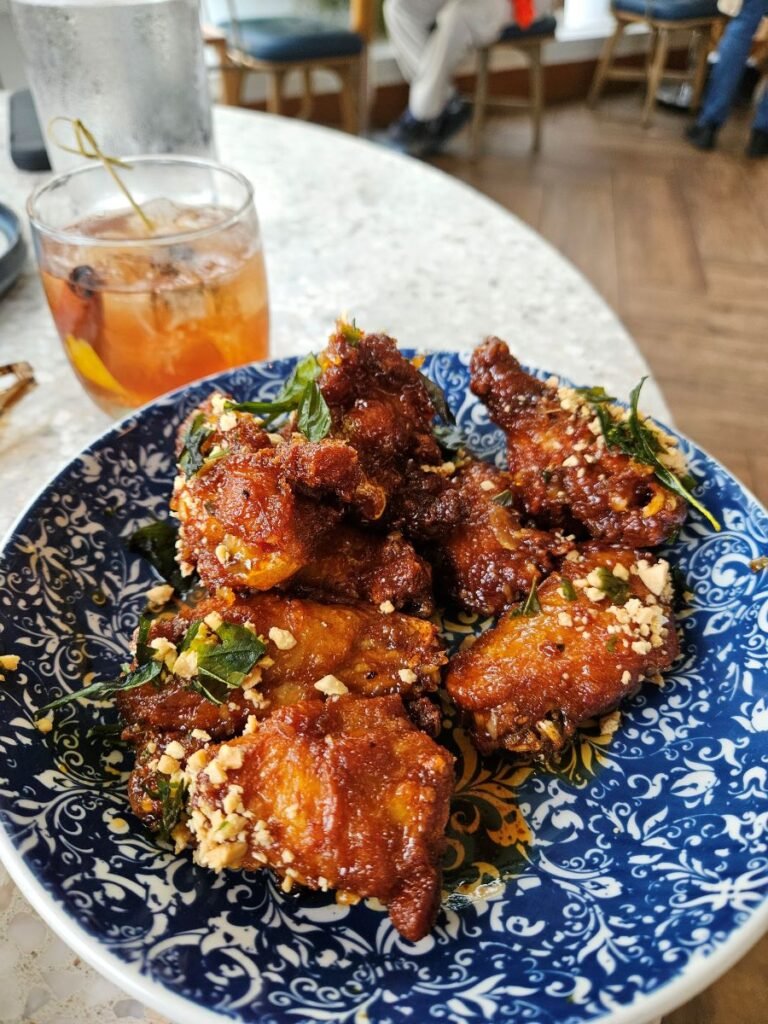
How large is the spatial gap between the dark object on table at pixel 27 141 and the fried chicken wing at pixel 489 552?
→ 1.44 m

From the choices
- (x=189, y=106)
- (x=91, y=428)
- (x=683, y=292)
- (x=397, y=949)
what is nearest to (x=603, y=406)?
(x=397, y=949)

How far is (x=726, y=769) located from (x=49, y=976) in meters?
0.68

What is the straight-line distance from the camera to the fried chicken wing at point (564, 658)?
2.84 ft

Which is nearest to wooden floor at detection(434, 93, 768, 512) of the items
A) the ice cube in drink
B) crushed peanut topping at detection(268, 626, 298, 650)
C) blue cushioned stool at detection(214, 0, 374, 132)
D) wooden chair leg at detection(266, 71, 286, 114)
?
blue cushioned stool at detection(214, 0, 374, 132)

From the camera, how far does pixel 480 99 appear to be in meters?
5.07

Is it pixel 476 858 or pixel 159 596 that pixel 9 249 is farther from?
pixel 476 858

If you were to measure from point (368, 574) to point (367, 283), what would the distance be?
946mm

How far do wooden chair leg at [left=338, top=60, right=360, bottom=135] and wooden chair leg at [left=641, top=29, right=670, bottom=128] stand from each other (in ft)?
5.32

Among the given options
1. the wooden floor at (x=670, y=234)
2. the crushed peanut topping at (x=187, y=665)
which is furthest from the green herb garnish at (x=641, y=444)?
the wooden floor at (x=670, y=234)

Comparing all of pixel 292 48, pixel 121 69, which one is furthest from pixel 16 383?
pixel 292 48

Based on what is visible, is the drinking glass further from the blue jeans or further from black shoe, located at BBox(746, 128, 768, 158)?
black shoe, located at BBox(746, 128, 768, 158)

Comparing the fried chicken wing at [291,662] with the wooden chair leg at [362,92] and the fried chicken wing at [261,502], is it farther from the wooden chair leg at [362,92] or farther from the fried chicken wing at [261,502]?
the wooden chair leg at [362,92]

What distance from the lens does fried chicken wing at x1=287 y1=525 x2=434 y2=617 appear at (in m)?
0.93

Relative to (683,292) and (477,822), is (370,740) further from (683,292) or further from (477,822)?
(683,292)
